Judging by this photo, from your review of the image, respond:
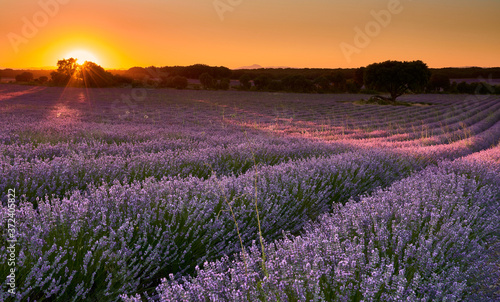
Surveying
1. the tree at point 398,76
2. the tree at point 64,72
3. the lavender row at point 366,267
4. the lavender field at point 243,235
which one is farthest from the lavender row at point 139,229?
the tree at point 64,72

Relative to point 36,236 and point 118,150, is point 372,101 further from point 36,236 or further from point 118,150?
point 36,236

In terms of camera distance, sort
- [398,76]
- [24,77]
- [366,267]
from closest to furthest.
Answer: [366,267] < [398,76] < [24,77]

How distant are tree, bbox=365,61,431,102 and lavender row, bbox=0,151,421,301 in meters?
27.7

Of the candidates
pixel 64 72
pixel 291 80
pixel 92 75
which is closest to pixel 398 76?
pixel 291 80

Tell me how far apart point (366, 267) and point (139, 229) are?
4.81 feet

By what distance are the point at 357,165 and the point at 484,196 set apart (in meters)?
1.43

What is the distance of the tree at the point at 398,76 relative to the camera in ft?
92.6

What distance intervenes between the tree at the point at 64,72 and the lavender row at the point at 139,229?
4328cm

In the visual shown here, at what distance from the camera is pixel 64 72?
40.7m

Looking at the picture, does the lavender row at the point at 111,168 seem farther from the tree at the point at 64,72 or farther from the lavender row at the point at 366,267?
the tree at the point at 64,72

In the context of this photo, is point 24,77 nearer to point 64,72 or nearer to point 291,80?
point 64,72

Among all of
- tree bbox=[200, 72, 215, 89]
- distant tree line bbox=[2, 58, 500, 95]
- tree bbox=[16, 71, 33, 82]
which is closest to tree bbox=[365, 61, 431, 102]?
distant tree line bbox=[2, 58, 500, 95]

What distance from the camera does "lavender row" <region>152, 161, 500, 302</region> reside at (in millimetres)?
1521

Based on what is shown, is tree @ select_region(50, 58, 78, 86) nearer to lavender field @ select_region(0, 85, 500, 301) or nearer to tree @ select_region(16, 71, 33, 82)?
tree @ select_region(16, 71, 33, 82)
